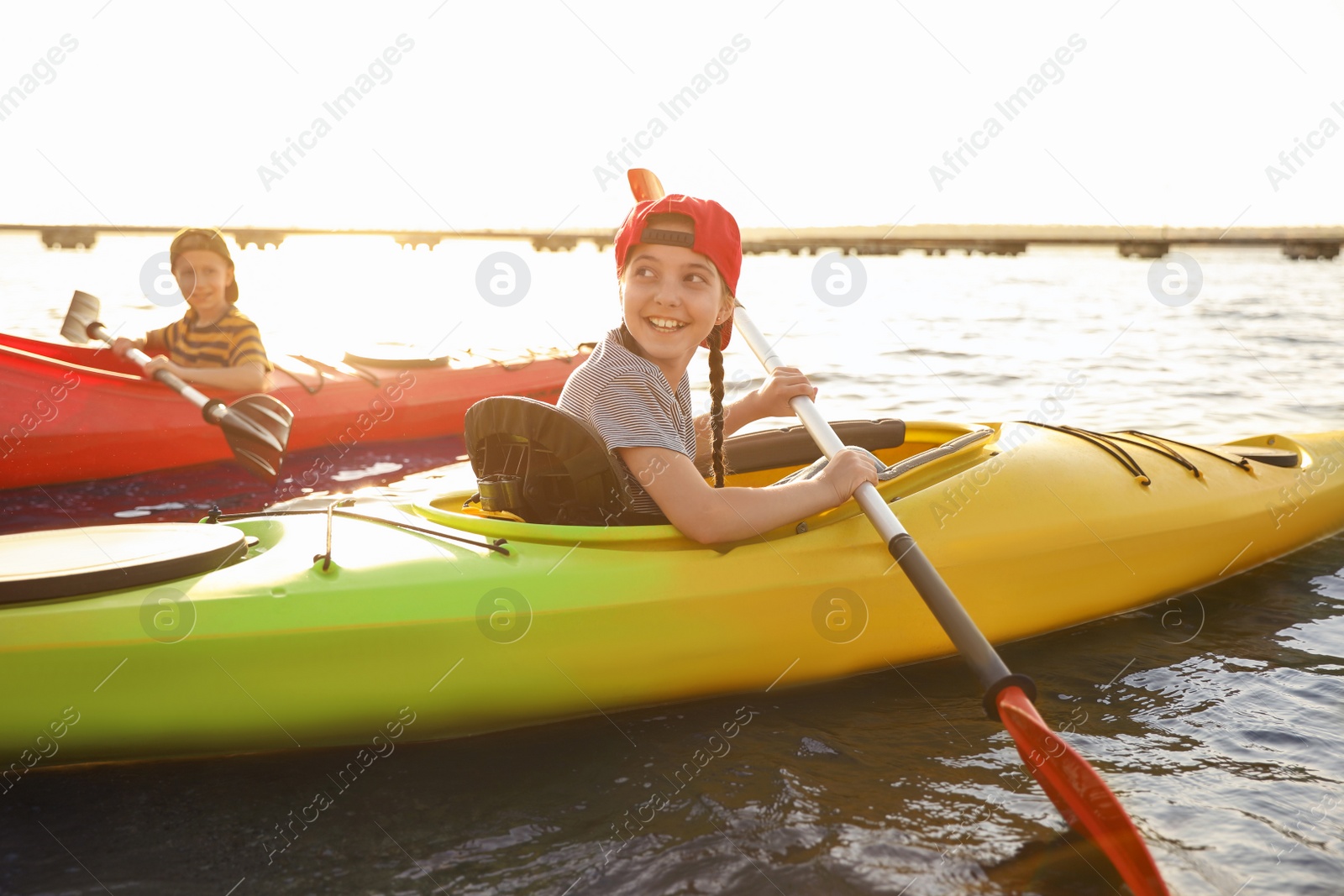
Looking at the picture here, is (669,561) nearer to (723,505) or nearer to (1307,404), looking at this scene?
(723,505)

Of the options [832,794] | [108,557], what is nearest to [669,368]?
[832,794]

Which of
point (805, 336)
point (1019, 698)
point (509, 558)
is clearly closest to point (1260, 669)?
point (1019, 698)

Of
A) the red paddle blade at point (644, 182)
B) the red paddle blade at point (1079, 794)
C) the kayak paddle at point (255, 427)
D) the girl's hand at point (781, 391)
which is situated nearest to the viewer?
the red paddle blade at point (1079, 794)

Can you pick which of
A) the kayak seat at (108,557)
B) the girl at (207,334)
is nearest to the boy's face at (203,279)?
the girl at (207,334)

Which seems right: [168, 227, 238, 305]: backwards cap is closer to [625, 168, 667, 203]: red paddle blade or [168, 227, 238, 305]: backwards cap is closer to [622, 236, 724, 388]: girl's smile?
[625, 168, 667, 203]: red paddle blade

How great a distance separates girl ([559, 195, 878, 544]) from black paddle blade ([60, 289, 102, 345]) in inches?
147

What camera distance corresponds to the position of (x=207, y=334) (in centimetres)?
509

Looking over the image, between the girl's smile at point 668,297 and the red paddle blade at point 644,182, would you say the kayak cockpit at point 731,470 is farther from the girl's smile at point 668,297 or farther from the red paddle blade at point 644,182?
the red paddle blade at point 644,182

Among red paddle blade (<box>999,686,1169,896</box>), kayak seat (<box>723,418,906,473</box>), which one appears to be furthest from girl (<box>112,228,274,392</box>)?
red paddle blade (<box>999,686,1169,896</box>)

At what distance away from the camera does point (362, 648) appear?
2209mm

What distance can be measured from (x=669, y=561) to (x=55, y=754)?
1.41 m

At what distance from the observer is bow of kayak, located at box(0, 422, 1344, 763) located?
211 centimetres

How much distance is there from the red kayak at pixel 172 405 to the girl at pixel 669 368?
3.36m

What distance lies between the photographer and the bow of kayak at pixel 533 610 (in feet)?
6.93
